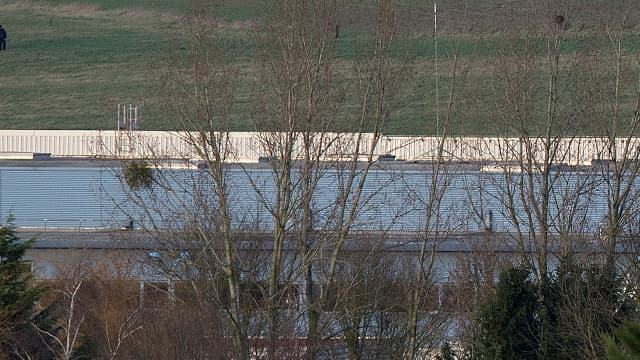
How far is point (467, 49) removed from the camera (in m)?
46.7

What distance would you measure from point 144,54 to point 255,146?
32.2m

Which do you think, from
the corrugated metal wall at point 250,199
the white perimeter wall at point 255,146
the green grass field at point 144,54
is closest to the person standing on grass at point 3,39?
the green grass field at point 144,54

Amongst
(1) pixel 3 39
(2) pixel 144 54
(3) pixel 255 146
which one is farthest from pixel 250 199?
(1) pixel 3 39

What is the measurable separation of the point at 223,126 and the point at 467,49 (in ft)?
91.9

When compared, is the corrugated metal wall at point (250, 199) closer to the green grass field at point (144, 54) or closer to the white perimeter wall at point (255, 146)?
the white perimeter wall at point (255, 146)

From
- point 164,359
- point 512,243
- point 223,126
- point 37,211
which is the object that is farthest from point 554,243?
point 37,211

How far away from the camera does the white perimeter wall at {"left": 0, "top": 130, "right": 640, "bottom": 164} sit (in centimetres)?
2156

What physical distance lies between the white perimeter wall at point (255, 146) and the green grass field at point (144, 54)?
2.15ft

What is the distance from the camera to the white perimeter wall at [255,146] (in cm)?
2156

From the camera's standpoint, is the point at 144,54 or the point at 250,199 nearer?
the point at 250,199

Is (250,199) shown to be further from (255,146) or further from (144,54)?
(144,54)

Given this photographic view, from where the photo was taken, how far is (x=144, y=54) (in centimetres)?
5666

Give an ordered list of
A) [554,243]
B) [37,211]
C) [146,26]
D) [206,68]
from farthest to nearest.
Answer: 1. [146,26]
2. [37,211]
3. [554,243]
4. [206,68]

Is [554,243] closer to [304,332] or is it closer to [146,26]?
[304,332]
